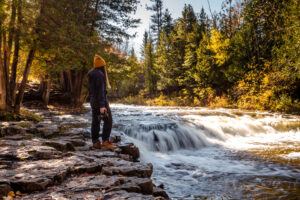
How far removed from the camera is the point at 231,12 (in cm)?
2305

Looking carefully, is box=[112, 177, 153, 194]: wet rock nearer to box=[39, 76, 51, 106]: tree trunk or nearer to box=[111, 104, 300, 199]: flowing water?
box=[111, 104, 300, 199]: flowing water

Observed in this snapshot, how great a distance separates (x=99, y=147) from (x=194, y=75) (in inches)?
835

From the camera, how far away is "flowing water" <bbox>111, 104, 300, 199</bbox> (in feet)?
14.0

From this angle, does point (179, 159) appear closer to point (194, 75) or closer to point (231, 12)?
point (194, 75)

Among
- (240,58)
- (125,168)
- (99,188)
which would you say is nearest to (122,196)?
(99,188)

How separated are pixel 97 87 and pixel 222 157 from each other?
4.66m

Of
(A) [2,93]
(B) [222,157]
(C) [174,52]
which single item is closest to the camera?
(B) [222,157]

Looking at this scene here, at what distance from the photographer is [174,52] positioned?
2961 centimetres

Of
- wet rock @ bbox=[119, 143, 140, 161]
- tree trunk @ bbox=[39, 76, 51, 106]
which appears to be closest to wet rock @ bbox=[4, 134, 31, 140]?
wet rock @ bbox=[119, 143, 140, 161]

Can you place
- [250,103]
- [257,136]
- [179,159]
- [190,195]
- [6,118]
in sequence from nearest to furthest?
[190,195] < [179,159] < [6,118] < [257,136] < [250,103]

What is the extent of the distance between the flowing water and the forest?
5060 mm

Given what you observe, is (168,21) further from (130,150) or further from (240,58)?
(130,150)

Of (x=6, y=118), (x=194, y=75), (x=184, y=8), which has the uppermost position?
(x=184, y=8)

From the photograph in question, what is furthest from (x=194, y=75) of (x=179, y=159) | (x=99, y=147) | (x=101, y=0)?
(x=99, y=147)
